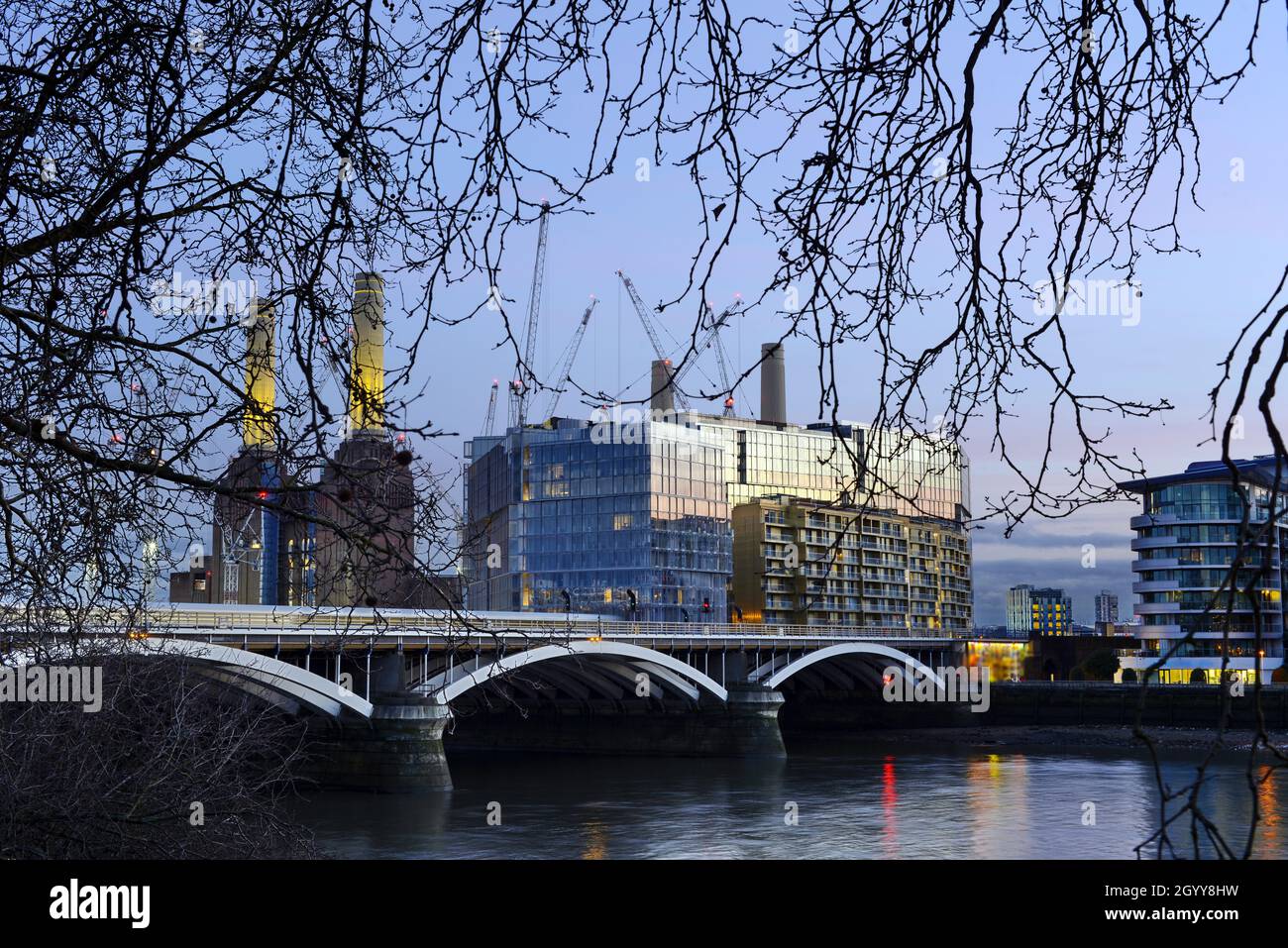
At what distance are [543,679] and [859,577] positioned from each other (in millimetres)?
50384

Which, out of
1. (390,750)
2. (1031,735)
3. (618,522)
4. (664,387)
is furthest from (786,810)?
(618,522)

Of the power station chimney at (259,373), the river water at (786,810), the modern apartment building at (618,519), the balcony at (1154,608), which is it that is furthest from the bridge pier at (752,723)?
the power station chimney at (259,373)

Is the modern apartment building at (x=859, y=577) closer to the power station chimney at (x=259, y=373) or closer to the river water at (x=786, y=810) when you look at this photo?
the river water at (x=786, y=810)

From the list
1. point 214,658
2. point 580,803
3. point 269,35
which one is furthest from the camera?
point 580,803

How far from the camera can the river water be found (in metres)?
31.0

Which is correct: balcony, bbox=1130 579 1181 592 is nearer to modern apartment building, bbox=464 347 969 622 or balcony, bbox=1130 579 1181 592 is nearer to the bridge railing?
the bridge railing

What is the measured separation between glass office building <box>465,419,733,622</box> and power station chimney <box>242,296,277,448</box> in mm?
89095

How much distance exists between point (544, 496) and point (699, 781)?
56183 millimetres

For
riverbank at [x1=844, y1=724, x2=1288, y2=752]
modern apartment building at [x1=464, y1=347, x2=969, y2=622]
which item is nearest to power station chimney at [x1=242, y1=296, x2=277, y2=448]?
riverbank at [x1=844, y1=724, x2=1288, y2=752]

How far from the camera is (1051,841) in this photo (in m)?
31.4

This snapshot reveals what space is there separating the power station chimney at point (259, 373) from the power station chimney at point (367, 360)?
1.09 feet
